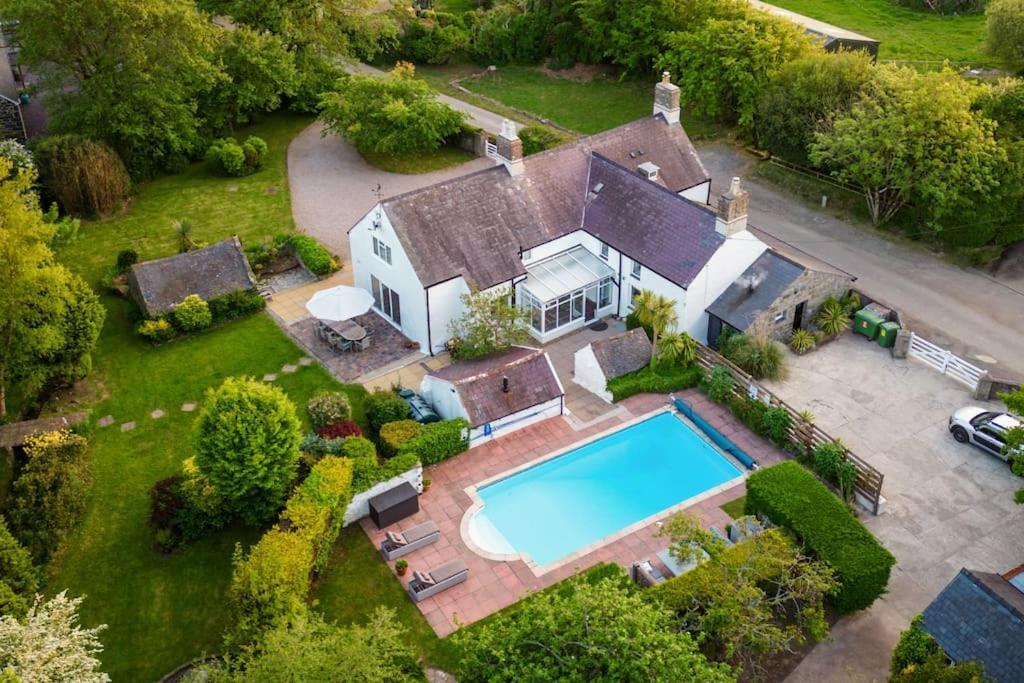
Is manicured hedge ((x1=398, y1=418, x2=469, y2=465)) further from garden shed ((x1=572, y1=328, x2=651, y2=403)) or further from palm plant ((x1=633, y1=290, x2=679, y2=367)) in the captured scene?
palm plant ((x1=633, y1=290, x2=679, y2=367))

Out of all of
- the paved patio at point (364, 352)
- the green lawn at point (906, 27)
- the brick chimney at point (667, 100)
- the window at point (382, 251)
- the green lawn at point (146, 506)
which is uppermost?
the brick chimney at point (667, 100)

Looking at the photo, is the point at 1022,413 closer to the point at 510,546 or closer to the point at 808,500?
the point at 808,500

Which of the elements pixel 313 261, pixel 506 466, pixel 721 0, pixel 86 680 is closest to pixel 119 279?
pixel 313 261

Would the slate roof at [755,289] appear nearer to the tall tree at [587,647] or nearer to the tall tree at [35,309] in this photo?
the tall tree at [587,647]

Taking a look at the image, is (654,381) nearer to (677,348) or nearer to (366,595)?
(677,348)

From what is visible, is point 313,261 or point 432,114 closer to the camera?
point 313,261

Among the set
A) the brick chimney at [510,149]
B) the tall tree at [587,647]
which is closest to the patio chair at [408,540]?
the tall tree at [587,647]
